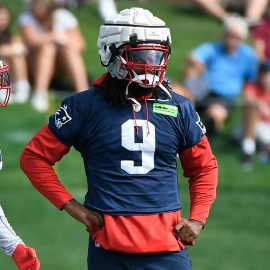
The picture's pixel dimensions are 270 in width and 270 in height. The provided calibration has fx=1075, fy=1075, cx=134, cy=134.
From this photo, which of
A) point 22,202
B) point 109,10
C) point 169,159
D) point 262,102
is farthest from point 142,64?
point 109,10

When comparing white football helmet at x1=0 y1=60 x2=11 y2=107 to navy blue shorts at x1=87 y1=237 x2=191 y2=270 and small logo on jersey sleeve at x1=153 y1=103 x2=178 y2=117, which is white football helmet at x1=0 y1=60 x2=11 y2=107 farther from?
navy blue shorts at x1=87 y1=237 x2=191 y2=270

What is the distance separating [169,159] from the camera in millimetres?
5699

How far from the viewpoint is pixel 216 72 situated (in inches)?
490

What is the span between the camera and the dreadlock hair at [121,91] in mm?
5664

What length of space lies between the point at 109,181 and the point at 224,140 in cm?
716

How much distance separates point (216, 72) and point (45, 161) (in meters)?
6.88

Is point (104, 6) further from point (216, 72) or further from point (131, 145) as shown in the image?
point (131, 145)

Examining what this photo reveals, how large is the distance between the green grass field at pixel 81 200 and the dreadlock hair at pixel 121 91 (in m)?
3.66

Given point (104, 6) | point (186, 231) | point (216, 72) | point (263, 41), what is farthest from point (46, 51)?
point (186, 231)

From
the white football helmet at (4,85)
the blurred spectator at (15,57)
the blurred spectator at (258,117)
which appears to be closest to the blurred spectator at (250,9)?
the blurred spectator at (258,117)

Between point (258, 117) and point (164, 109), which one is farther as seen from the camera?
point (258, 117)

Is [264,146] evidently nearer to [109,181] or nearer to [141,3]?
[141,3]

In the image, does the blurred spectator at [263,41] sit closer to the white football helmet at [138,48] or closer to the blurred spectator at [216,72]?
the blurred spectator at [216,72]

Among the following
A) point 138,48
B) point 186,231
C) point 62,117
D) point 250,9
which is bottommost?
point 250,9
